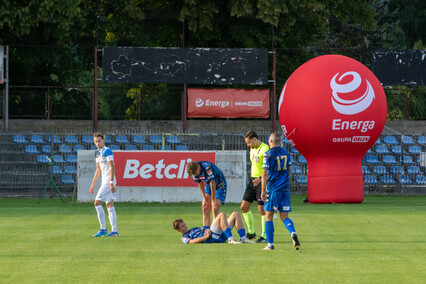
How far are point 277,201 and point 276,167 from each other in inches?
22.0

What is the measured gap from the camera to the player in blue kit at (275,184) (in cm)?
1302

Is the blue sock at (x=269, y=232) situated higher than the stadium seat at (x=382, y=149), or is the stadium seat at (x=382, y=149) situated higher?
the stadium seat at (x=382, y=149)

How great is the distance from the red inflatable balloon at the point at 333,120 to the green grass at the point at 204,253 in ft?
18.9

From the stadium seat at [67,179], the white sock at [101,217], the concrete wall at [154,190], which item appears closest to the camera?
the white sock at [101,217]

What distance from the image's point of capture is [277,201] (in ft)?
43.0

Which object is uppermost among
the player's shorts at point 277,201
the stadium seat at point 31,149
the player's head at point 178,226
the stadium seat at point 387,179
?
the stadium seat at point 31,149

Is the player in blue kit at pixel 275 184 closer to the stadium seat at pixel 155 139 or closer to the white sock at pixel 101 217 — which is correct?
the white sock at pixel 101 217

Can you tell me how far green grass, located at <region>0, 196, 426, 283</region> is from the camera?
997 centimetres

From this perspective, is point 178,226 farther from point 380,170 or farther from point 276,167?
point 380,170

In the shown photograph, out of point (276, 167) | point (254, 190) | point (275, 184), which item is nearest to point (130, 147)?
point (254, 190)

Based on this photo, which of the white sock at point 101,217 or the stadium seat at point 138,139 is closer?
the white sock at point 101,217

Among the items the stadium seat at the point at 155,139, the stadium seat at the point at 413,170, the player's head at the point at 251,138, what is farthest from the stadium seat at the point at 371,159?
the player's head at the point at 251,138


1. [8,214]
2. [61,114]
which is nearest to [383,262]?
[8,214]

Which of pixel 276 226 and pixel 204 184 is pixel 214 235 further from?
pixel 276 226
